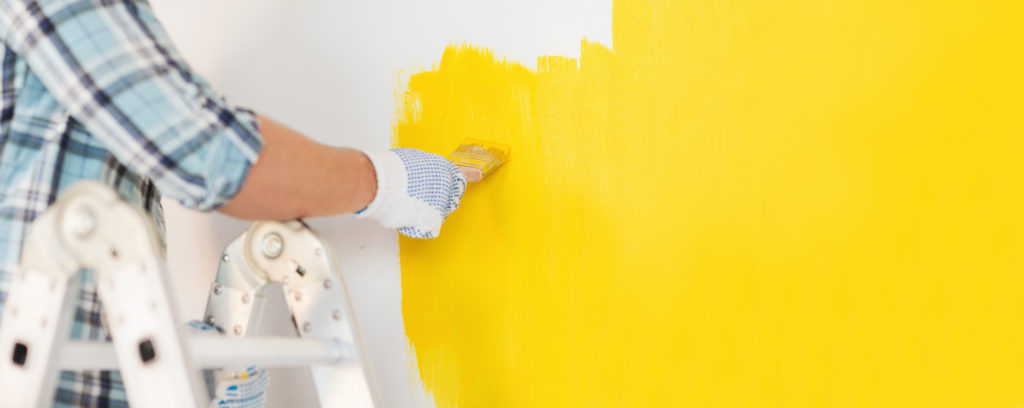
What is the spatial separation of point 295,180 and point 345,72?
70 cm

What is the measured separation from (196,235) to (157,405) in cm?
111

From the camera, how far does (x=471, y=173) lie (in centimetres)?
129

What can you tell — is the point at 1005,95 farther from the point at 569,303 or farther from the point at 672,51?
the point at 569,303

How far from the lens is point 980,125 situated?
961mm

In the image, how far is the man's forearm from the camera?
0.85 meters

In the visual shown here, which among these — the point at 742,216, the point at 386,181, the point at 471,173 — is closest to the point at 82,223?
the point at 386,181

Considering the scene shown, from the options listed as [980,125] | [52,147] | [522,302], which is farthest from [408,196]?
[980,125]

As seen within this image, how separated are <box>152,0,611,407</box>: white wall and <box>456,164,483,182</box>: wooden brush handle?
0.22 m

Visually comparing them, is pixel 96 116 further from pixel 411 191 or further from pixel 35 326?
pixel 411 191

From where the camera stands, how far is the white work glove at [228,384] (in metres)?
0.97

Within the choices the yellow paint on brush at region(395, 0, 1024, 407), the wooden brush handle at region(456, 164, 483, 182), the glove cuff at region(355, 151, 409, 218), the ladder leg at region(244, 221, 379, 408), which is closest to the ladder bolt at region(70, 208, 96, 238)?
the ladder leg at region(244, 221, 379, 408)

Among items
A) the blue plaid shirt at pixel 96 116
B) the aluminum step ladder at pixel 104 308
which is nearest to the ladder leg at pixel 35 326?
the aluminum step ladder at pixel 104 308

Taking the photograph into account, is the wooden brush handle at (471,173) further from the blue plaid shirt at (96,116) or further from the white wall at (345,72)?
the blue plaid shirt at (96,116)

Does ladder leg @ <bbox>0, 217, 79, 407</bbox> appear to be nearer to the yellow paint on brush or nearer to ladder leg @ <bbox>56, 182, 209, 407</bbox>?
ladder leg @ <bbox>56, 182, 209, 407</bbox>
